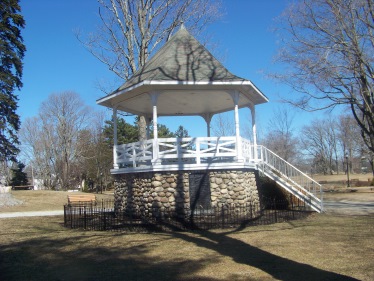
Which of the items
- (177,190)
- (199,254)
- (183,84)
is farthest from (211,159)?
(199,254)

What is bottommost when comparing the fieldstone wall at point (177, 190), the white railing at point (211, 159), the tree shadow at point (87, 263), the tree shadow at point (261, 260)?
the tree shadow at point (87, 263)

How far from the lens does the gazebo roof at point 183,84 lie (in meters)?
13.0

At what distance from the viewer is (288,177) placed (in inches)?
617

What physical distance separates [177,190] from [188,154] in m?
1.29

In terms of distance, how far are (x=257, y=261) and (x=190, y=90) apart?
791cm

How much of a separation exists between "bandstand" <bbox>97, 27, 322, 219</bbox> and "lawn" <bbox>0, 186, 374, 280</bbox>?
2118mm

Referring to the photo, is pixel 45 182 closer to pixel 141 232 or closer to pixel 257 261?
pixel 141 232

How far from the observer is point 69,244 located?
9344 millimetres

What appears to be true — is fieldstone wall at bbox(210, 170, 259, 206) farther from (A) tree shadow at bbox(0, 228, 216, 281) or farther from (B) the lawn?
(A) tree shadow at bbox(0, 228, 216, 281)

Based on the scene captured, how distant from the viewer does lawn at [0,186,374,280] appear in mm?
6250

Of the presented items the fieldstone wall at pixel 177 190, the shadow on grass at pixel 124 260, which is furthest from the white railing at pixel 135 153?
the shadow on grass at pixel 124 260

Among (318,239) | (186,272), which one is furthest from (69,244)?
(318,239)

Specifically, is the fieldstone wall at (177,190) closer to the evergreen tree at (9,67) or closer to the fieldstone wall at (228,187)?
the fieldstone wall at (228,187)

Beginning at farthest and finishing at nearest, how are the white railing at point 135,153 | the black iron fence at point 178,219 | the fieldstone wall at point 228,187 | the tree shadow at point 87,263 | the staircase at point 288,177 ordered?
1. the staircase at point 288,177
2. the white railing at point 135,153
3. the fieldstone wall at point 228,187
4. the black iron fence at point 178,219
5. the tree shadow at point 87,263
